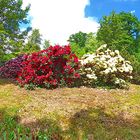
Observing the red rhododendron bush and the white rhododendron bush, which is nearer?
the red rhododendron bush

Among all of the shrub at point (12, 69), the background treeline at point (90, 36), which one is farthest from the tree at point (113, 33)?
the shrub at point (12, 69)

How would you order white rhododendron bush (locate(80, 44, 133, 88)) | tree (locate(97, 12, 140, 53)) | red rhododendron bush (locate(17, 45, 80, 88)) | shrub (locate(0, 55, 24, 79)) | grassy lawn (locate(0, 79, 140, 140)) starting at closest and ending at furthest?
grassy lawn (locate(0, 79, 140, 140))
red rhododendron bush (locate(17, 45, 80, 88))
white rhododendron bush (locate(80, 44, 133, 88))
shrub (locate(0, 55, 24, 79))
tree (locate(97, 12, 140, 53))

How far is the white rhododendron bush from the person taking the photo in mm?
19719

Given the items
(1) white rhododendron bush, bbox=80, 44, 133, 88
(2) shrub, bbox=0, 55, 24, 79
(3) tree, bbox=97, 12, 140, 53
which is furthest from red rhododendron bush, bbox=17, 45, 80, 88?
(3) tree, bbox=97, 12, 140, 53

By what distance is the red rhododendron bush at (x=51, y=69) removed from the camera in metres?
19.1

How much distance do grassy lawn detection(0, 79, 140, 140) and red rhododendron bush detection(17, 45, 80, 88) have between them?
78 cm

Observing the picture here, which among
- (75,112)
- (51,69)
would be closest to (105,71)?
(51,69)

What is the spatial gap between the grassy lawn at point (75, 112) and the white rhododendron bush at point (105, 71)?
0.96m

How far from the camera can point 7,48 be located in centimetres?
2831

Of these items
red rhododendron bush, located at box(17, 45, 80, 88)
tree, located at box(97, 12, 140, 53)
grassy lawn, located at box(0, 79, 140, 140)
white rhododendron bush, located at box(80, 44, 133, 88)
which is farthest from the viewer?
tree, located at box(97, 12, 140, 53)

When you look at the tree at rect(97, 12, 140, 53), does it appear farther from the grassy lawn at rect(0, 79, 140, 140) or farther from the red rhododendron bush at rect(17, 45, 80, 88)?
the grassy lawn at rect(0, 79, 140, 140)

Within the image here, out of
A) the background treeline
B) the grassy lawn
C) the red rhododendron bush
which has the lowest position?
the grassy lawn

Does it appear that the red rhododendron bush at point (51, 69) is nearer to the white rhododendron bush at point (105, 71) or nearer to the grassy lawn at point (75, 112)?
the white rhododendron bush at point (105, 71)

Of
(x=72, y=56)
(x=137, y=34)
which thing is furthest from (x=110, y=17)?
(x=72, y=56)
